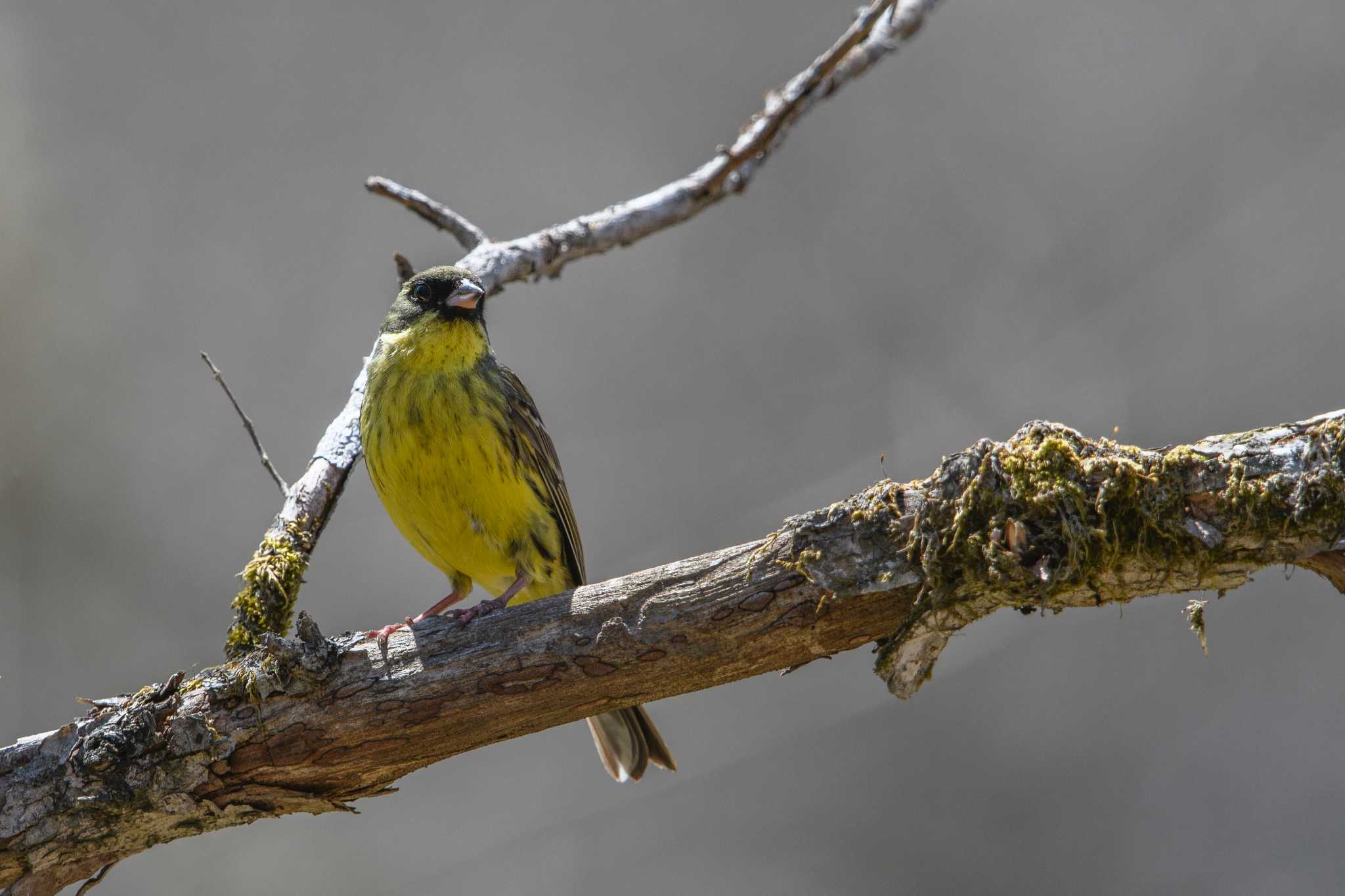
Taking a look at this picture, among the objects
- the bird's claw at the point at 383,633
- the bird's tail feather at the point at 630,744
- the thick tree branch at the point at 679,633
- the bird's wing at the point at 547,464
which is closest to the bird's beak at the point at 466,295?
the bird's wing at the point at 547,464

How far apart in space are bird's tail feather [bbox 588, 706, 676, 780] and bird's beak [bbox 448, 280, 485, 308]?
5.67ft

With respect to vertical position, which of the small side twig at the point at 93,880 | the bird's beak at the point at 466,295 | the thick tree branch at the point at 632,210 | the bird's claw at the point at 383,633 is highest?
the thick tree branch at the point at 632,210

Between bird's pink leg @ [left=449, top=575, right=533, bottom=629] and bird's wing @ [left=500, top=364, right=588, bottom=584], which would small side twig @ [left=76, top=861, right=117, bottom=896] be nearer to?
bird's pink leg @ [left=449, top=575, right=533, bottom=629]

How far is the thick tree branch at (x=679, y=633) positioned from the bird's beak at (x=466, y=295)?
163 centimetres

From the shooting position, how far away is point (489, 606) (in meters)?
3.96

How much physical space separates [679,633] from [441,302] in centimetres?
224

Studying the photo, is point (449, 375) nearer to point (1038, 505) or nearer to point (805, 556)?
point (805, 556)

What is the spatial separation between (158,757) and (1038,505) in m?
2.41

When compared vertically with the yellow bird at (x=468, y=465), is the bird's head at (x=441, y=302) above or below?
above

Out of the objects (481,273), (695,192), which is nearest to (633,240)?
(695,192)

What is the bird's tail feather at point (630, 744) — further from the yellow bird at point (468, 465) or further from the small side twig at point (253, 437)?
the small side twig at point (253, 437)

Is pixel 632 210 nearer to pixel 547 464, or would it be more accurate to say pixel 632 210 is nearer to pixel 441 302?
pixel 441 302

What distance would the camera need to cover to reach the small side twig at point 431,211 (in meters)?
5.10

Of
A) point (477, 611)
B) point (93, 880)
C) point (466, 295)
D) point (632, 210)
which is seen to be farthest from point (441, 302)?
point (93, 880)
